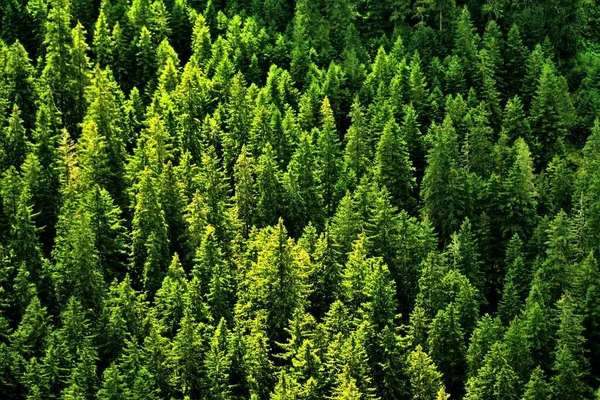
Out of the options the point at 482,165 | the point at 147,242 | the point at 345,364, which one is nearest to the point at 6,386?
the point at 147,242

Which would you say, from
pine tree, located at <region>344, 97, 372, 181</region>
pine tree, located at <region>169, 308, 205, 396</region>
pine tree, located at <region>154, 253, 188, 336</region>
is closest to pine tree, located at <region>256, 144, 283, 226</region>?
pine tree, located at <region>344, 97, 372, 181</region>

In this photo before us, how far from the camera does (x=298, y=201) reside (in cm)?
9656

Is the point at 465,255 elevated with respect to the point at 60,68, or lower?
lower

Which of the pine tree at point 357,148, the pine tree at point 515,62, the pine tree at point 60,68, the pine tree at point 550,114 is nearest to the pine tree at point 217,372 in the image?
the pine tree at point 357,148

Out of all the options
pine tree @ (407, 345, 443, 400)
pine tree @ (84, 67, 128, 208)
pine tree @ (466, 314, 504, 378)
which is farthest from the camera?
pine tree @ (84, 67, 128, 208)

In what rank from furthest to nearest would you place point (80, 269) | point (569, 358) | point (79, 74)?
point (79, 74), point (80, 269), point (569, 358)

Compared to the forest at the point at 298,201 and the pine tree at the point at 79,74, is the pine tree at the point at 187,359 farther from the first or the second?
the pine tree at the point at 79,74

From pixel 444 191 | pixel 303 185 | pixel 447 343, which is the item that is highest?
pixel 303 185

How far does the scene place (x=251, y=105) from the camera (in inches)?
4284

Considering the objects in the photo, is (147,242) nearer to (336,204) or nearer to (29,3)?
(336,204)

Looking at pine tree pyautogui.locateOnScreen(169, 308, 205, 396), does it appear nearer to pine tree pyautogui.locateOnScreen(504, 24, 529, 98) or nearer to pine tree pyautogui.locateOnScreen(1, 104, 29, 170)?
pine tree pyautogui.locateOnScreen(1, 104, 29, 170)

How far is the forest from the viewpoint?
80812mm

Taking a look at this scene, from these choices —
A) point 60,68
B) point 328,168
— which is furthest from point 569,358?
point 60,68

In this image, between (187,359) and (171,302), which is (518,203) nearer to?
(171,302)
